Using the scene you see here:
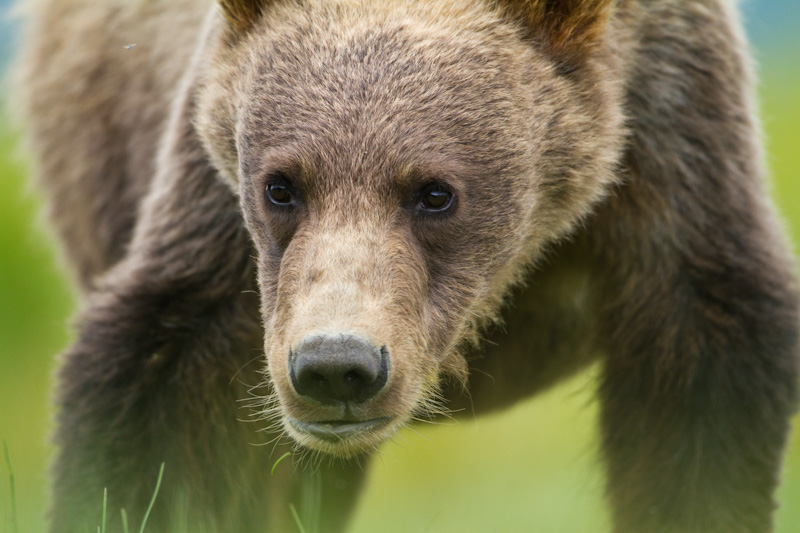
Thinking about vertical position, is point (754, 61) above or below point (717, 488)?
above

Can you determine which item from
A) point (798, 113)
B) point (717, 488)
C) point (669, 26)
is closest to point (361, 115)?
point (669, 26)

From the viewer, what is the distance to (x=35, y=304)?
11492mm

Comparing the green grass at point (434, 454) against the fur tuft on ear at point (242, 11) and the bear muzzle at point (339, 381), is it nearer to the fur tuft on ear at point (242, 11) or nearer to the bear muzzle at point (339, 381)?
the bear muzzle at point (339, 381)

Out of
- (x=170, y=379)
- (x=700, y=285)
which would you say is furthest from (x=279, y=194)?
(x=700, y=285)

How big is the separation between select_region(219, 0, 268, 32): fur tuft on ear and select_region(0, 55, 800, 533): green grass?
158 cm

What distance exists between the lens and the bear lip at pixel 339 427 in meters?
3.55

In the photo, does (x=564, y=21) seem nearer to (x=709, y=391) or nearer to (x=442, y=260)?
(x=442, y=260)

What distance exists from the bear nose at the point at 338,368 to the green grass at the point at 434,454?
2.75ft

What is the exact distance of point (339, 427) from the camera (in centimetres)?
355

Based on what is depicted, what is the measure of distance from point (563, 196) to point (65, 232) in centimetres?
367

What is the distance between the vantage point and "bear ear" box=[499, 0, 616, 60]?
409 cm

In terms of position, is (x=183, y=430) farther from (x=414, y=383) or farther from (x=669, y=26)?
(x=669, y=26)

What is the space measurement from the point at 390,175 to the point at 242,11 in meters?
1.03

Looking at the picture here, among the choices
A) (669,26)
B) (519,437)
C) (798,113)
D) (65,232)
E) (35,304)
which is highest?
(669,26)
